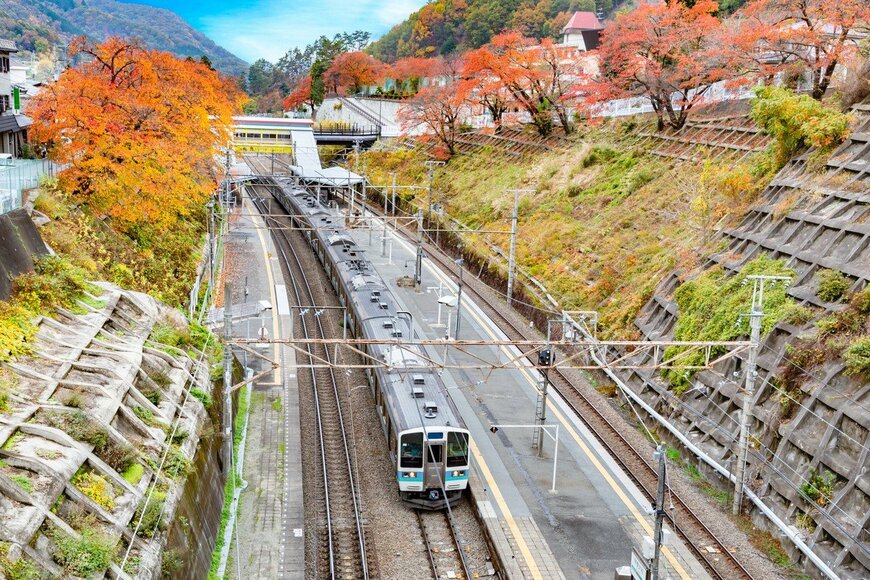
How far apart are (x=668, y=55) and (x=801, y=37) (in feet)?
37.6

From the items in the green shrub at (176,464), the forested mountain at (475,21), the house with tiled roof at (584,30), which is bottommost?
the green shrub at (176,464)

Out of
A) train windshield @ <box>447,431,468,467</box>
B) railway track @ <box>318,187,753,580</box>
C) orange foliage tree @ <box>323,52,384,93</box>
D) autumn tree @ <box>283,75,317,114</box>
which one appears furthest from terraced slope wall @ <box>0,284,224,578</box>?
autumn tree @ <box>283,75,317,114</box>

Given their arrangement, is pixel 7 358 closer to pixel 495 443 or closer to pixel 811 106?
pixel 495 443

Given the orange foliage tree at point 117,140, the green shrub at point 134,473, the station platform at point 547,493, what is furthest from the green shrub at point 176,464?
the orange foliage tree at point 117,140

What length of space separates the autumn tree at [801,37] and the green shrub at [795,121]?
502cm

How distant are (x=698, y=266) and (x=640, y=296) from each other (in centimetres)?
247

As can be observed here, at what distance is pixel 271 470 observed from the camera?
20.3 meters

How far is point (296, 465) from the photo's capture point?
68.1 ft

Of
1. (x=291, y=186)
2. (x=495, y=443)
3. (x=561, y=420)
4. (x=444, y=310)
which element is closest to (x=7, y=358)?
(x=495, y=443)

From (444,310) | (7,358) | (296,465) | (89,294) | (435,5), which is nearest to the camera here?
(7,358)

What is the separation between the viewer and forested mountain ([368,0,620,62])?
316 ft

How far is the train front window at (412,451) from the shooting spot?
18203 mm

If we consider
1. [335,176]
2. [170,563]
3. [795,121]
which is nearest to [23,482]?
[170,563]

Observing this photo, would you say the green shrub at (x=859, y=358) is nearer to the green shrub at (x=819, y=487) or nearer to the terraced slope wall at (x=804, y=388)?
the terraced slope wall at (x=804, y=388)
